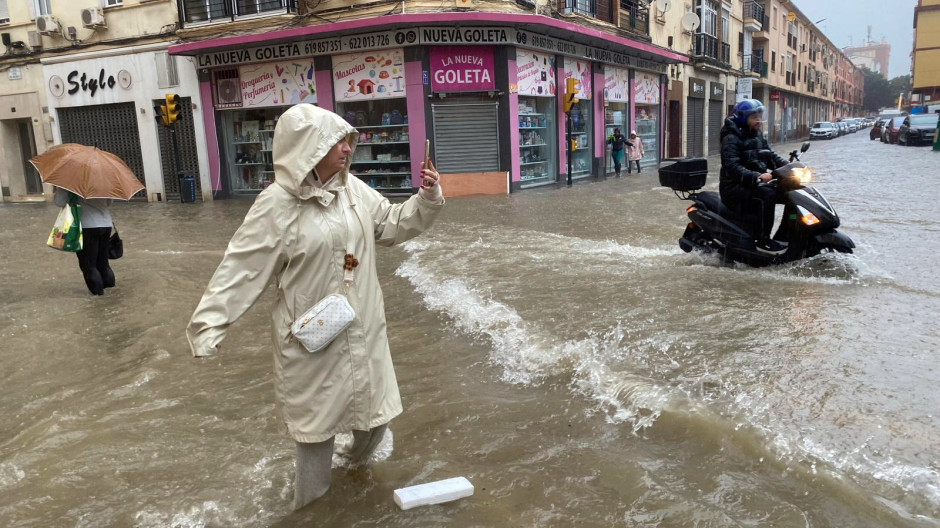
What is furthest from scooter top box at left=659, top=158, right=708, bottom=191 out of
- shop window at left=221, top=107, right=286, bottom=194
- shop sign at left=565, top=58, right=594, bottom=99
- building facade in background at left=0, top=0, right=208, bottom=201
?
building facade in background at left=0, top=0, right=208, bottom=201

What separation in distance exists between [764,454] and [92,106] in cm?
2300

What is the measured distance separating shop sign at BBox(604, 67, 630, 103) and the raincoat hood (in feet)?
70.6

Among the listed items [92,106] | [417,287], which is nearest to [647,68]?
[92,106]

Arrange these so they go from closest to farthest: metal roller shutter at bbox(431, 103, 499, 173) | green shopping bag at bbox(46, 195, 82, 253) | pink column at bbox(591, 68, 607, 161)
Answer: green shopping bag at bbox(46, 195, 82, 253), metal roller shutter at bbox(431, 103, 499, 173), pink column at bbox(591, 68, 607, 161)

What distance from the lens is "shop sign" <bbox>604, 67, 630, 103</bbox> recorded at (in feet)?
76.3

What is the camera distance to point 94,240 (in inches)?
300

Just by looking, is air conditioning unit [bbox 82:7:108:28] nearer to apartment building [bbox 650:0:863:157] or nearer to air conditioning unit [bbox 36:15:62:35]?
air conditioning unit [bbox 36:15:62:35]

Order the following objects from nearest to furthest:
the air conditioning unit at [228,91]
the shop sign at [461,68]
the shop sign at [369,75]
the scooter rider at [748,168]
Answer: 1. the scooter rider at [748,168]
2. the shop sign at [461,68]
3. the shop sign at [369,75]
4. the air conditioning unit at [228,91]

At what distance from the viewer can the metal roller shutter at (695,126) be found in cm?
3206

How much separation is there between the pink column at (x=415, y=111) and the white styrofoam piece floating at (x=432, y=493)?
48.1 feet

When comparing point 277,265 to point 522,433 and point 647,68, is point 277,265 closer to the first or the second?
point 522,433

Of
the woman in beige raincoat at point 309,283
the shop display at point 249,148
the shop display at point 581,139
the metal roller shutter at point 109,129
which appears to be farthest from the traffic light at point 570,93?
the woman in beige raincoat at point 309,283

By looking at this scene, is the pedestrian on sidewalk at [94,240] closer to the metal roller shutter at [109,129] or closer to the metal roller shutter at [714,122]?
the metal roller shutter at [109,129]

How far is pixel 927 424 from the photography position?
3.41 metres
